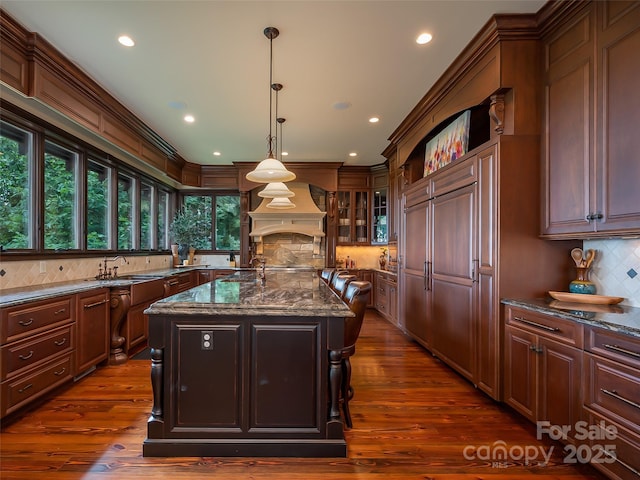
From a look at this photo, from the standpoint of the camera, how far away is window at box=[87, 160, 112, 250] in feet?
13.0

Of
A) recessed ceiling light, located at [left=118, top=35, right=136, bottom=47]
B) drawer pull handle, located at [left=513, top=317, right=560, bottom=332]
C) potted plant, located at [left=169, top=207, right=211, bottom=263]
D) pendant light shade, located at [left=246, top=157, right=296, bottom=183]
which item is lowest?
drawer pull handle, located at [left=513, top=317, right=560, bottom=332]

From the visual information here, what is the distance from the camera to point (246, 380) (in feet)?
6.21

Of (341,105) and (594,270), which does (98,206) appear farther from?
(594,270)

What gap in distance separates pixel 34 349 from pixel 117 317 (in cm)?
100

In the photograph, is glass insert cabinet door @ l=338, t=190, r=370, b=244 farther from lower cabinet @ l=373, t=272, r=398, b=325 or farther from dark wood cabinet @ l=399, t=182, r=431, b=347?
dark wood cabinet @ l=399, t=182, r=431, b=347

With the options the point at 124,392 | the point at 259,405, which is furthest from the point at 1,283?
the point at 259,405

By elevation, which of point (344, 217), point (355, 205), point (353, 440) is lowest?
point (353, 440)

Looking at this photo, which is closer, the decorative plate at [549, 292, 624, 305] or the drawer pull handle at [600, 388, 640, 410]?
the drawer pull handle at [600, 388, 640, 410]

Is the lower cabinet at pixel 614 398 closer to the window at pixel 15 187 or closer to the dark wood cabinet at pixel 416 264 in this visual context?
the dark wood cabinet at pixel 416 264

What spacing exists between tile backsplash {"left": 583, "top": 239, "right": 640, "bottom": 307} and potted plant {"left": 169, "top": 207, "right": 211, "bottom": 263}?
5833mm

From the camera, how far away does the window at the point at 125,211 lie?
466cm

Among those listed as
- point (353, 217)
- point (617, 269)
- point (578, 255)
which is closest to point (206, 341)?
point (578, 255)

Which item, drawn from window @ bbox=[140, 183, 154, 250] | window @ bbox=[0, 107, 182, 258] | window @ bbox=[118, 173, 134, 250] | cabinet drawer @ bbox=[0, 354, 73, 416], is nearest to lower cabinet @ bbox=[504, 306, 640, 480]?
cabinet drawer @ bbox=[0, 354, 73, 416]

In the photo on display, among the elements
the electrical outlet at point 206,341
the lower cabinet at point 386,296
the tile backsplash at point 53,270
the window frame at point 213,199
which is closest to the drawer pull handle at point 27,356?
the tile backsplash at point 53,270
